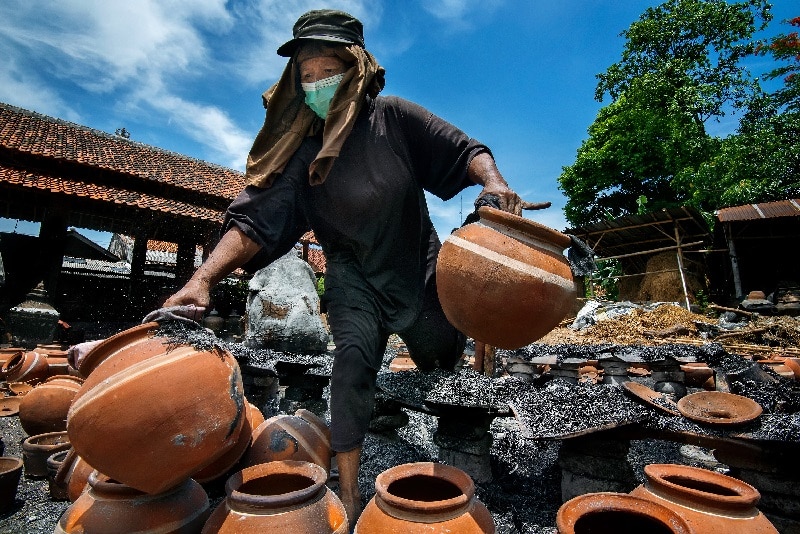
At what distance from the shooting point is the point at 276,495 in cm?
152

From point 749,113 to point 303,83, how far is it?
25530mm

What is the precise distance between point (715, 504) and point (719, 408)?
54.6 inches

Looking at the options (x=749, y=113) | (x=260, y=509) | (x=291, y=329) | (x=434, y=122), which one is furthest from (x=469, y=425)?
(x=749, y=113)

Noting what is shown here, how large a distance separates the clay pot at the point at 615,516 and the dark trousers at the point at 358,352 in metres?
1.00

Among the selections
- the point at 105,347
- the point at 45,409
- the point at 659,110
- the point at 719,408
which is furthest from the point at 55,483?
the point at 659,110

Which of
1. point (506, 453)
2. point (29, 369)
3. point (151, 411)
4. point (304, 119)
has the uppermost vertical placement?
point (304, 119)

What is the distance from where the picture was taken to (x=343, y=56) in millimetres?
2391

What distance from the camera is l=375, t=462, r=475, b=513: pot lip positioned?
1.42m

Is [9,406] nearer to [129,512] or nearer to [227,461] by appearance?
[227,461]

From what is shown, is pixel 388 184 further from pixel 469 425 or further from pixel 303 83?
pixel 469 425

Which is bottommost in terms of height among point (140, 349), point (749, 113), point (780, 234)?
point (140, 349)

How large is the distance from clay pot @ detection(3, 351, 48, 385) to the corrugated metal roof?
15436 millimetres

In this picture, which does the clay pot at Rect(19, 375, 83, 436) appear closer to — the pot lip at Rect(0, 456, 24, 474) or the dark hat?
the pot lip at Rect(0, 456, 24, 474)

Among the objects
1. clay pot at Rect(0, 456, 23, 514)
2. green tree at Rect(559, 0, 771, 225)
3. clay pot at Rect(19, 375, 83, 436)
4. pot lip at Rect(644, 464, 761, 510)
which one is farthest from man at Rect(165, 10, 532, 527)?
green tree at Rect(559, 0, 771, 225)
